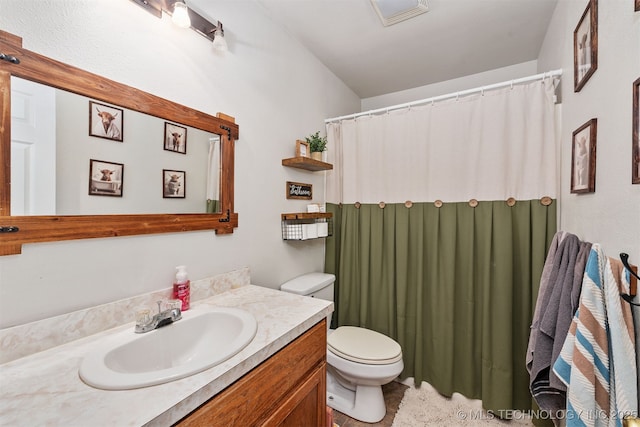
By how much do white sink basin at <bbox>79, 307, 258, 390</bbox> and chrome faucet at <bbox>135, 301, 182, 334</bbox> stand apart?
2 centimetres

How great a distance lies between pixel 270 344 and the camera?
0.79 m

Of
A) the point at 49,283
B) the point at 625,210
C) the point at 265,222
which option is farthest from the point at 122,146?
the point at 625,210

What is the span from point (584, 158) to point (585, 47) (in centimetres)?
46

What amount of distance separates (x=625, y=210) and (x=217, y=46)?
5.50ft

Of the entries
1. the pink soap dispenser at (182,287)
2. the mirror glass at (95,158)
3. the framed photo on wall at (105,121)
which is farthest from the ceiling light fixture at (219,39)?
the pink soap dispenser at (182,287)

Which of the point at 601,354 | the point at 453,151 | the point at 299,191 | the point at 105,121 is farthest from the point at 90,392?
the point at 453,151

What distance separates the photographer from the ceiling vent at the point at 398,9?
4.67 ft

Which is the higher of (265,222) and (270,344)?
(265,222)

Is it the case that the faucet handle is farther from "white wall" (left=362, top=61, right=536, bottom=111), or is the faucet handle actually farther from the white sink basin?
"white wall" (left=362, top=61, right=536, bottom=111)

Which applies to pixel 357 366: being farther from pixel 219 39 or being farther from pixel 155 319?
pixel 219 39

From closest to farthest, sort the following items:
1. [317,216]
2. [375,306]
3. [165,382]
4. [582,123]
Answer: [165,382], [582,123], [317,216], [375,306]

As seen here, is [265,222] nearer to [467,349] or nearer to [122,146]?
[122,146]

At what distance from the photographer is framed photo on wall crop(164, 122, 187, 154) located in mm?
1087

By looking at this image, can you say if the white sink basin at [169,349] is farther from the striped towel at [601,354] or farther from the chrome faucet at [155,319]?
the striped towel at [601,354]
